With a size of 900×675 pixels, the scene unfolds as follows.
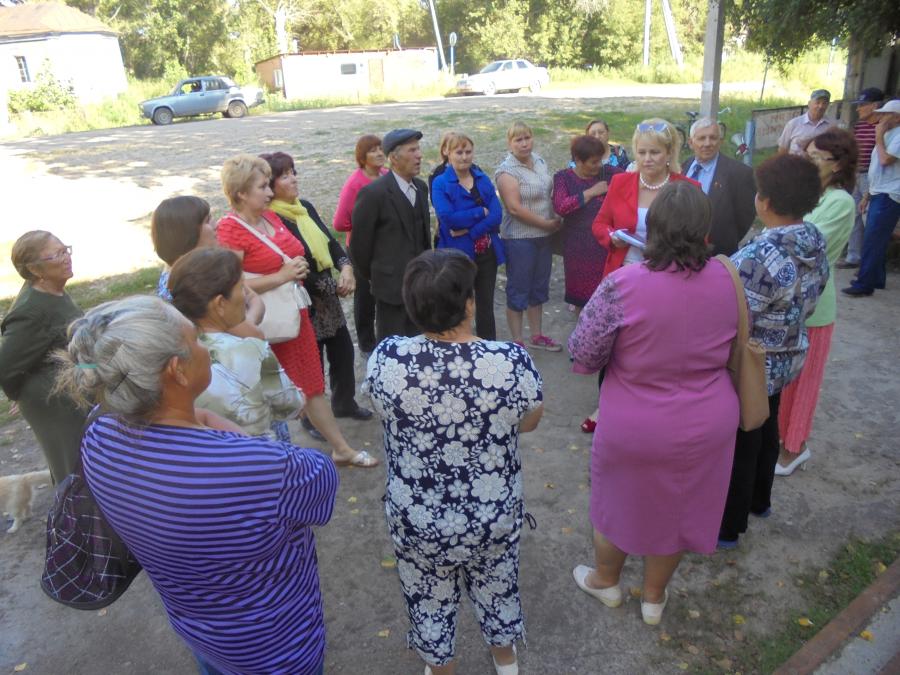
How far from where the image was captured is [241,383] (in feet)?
7.04

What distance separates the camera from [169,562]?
1586mm

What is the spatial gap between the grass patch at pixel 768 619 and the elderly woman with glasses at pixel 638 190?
1.87m

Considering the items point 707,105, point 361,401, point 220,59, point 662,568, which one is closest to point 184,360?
point 662,568

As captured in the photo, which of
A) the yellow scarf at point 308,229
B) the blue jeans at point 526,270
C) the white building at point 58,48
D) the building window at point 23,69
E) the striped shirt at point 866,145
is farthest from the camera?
the building window at point 23,69

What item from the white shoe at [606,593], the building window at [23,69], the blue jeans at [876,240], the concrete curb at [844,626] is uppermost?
the building window at [23,69]

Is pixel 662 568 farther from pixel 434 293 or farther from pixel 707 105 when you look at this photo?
pixel 707 105

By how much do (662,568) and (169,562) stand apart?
199cm

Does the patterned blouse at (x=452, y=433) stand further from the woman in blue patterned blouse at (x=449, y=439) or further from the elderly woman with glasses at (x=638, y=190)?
the elderly woman with glasses at (x=638, y=190)

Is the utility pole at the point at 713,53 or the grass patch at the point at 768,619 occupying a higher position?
the utility pole at the point at 713,53

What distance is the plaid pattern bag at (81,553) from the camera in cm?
175

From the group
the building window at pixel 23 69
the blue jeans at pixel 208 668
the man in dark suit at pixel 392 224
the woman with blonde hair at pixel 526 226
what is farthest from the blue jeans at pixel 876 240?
the building window at pixel 23 69

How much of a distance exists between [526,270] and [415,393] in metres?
3.53

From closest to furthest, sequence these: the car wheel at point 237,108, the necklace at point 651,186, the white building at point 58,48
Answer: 1. the necklace at point 651,186
2. the car wheel at point 237,108
3. the white building at point 58,48

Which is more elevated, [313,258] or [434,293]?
[434,293]
